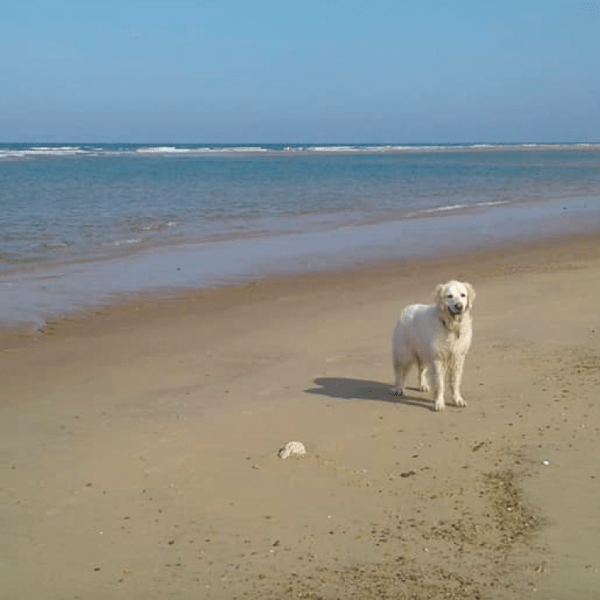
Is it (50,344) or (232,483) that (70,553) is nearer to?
(232,483)

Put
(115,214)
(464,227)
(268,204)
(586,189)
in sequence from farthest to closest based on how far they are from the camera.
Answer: (586,189)
(268,204)
(115,214)
(464,227)

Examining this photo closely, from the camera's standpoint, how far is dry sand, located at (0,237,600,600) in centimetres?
457

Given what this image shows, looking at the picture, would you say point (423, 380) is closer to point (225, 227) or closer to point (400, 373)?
point (400, 373)

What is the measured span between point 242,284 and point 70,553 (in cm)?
919

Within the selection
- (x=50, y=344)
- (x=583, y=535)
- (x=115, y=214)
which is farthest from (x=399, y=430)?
(x=115, y=214)

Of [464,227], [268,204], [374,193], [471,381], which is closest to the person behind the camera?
[471,381]

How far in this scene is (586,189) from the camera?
36719mm

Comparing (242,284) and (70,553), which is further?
(242,284)

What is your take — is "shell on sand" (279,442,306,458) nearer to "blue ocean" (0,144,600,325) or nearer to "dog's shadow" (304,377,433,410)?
"dog's shadow" (304,377,433,410)

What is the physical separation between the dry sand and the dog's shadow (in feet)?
Result: 0.10

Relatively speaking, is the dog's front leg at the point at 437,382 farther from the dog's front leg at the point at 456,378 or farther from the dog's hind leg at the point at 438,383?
the dog's front leg at the point at 456,378

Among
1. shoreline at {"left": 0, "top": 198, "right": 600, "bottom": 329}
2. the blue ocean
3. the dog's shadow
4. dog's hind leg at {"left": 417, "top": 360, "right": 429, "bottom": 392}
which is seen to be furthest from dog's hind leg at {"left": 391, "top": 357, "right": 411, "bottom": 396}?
the blue ocean

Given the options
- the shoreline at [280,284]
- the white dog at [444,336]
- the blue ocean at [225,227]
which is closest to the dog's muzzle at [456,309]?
the white dog at [444,336]

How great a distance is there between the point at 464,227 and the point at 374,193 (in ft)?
40.1
